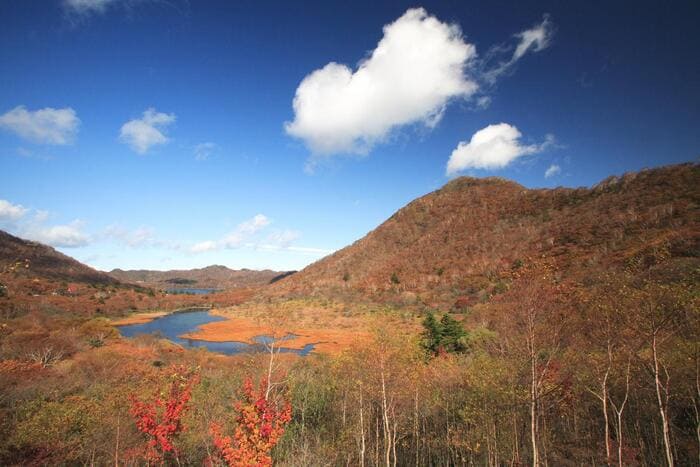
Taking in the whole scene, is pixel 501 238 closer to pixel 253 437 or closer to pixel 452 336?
pixel 452 336

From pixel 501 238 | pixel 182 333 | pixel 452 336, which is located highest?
pixel 501 238

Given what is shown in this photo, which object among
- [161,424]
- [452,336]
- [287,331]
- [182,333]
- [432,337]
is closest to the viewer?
[161,424]

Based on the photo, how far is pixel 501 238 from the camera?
306ft

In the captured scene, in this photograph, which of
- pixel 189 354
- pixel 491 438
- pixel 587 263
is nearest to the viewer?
pixel 491 438

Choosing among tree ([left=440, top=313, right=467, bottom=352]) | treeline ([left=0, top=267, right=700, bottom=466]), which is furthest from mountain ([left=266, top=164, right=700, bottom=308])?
treeline ([left=0, top=267, right=700, bottom=466])

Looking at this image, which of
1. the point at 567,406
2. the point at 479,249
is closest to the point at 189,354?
the point at 567,406

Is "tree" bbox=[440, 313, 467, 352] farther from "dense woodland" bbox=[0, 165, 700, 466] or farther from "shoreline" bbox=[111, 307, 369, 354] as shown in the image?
"shoreline" bbox=[111, 307, 369, 354]

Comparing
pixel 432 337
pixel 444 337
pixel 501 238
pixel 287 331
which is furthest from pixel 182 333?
pixel 501 238

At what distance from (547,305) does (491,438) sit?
411 inches

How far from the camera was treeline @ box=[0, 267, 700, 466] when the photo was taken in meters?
15.6

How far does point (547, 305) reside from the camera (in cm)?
1515

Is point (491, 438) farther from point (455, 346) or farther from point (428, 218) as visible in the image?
point (428, 218)

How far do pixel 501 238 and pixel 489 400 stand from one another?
3115 inches

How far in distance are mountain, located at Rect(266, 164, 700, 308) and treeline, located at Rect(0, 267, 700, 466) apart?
15.2m
